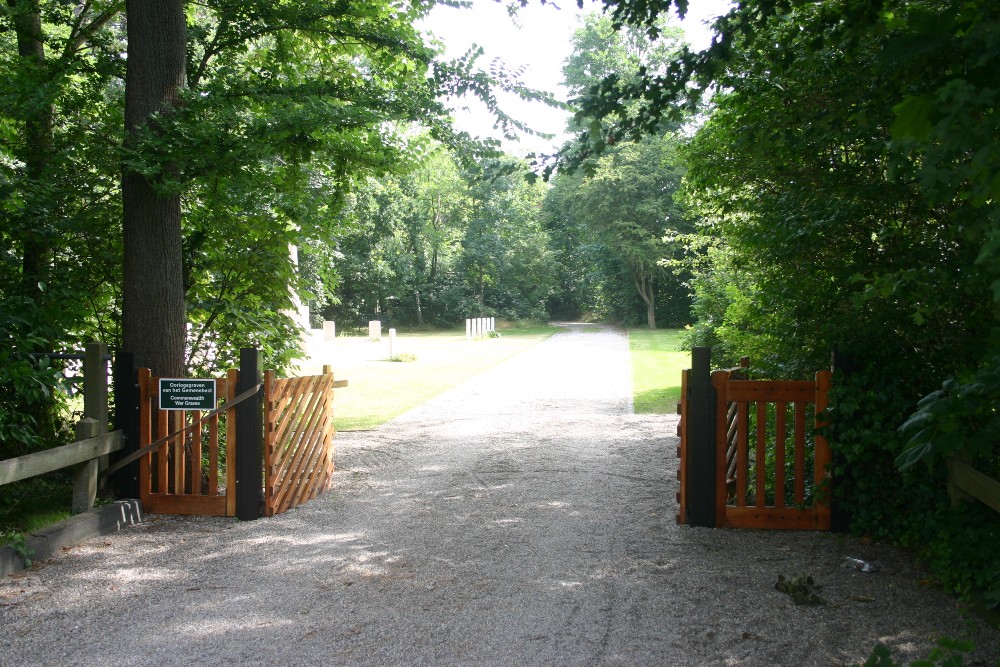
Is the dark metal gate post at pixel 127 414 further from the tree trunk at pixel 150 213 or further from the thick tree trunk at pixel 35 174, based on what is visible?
the thick tree trunk at pixel 35 174

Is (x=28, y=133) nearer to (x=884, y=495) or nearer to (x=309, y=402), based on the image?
(x=309, y=402)

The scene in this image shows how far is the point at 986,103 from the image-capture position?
262 cm

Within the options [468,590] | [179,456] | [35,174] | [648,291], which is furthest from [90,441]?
[648,291]

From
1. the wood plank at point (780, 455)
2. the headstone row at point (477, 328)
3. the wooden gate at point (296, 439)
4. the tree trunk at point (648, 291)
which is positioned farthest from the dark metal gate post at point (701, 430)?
the tree trunk at point (648, 291)

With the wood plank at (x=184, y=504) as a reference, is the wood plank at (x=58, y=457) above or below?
above

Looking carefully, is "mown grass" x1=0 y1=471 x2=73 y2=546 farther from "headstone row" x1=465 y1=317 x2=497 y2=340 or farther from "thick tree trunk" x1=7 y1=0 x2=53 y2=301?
"headstone row" x1=465 y1=317 x2=497 y2=340

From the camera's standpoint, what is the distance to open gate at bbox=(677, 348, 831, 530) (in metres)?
6.76

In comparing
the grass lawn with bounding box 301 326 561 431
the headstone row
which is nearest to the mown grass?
the grass lawn with bounding box 301 326 561 431

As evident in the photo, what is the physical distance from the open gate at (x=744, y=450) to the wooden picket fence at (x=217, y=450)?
3.51m

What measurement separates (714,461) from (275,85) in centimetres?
563

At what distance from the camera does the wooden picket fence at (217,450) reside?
24.3ft

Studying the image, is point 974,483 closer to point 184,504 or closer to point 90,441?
point 184,504

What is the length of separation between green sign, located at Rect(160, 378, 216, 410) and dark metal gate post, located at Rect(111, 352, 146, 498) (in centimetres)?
37

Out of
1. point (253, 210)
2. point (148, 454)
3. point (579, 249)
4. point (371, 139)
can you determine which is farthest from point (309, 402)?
point (579, 249)
